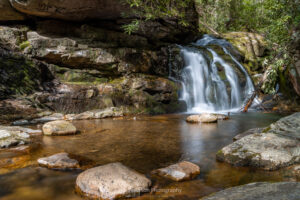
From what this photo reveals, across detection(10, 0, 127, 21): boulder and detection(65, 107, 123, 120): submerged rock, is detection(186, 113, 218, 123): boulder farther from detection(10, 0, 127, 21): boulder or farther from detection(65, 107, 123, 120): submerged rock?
detection(10, 0, 127, 21): boulder

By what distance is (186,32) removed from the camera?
50.4ft

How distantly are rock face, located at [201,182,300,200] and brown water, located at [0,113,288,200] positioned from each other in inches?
26.5

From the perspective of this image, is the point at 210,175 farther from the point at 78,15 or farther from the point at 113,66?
the point at 78,15

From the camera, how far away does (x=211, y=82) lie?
41.3 feet

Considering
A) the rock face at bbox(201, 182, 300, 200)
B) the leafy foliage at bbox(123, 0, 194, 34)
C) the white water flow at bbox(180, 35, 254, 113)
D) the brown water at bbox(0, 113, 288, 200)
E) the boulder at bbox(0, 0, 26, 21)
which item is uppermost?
the boulder at bbox(0, 0, 26, 21)

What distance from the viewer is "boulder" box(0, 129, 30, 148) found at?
4.27m

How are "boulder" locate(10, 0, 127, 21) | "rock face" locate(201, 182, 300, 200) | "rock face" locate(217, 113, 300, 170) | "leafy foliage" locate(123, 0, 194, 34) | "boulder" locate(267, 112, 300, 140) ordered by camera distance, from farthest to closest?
"boulder" locate(10, 0, 127, 21)
"leafy foliage" locate(123, 0, 194, 34)
"boulder" locate(267, 112, 300, 140)
"rock face" locate(217, 113, 300, 170)
"rock face" locate(201, 182, 300, 200)

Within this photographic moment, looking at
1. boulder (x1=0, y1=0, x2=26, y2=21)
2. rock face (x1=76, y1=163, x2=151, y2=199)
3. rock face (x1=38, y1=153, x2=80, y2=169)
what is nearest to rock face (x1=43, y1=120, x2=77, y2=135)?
rock face (x1=38, y1=153, x2=80, y2=169)

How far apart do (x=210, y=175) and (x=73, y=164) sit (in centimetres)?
205

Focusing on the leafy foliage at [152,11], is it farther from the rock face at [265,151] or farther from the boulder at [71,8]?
the boulder at [71,8]

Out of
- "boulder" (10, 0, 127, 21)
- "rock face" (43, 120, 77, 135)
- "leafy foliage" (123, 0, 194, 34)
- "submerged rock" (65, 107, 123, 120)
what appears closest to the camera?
"leafy foliage" (123, 0, 194, 34)

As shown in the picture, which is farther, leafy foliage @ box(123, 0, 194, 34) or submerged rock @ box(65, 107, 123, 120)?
submerged rock @ box(65, 107, 123, 120)

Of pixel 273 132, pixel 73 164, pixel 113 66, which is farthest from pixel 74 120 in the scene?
pixel 273 132

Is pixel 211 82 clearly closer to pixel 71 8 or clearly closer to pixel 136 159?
pixel 71 8
